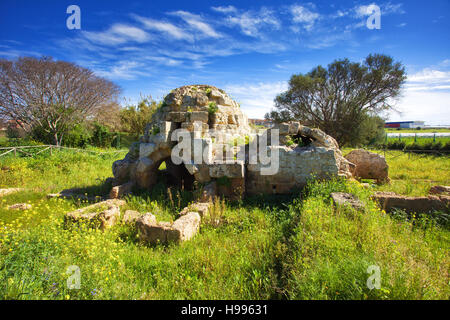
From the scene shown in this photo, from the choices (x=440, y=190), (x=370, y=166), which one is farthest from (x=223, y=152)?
(x=440, y=190)

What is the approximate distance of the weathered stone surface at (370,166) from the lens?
7844 mm

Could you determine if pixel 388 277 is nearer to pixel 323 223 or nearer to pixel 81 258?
pixel 323 223

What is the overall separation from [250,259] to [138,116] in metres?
24.1

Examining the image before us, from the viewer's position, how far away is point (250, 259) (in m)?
3.42

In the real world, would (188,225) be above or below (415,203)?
below

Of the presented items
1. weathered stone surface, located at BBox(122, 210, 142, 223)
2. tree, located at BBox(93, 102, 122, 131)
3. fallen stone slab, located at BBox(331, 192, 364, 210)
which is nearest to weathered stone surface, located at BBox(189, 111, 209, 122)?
weathered stone surface, located at BBox(122, 210, 142, 223)

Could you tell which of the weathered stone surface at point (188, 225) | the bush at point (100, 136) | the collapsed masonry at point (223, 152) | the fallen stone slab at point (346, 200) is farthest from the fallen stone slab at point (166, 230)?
the bush at point (100, 136)

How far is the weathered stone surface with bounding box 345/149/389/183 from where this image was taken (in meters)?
7.84

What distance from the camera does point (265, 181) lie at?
6203mm

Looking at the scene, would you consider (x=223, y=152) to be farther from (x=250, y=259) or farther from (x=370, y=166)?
(x=370, y=166)

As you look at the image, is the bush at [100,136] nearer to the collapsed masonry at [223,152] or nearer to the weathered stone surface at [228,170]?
the collapsed masonry at [223,152]

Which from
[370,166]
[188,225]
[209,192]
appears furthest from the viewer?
[370,166]

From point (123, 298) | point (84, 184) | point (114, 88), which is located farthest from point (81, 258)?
point (114, 88)
